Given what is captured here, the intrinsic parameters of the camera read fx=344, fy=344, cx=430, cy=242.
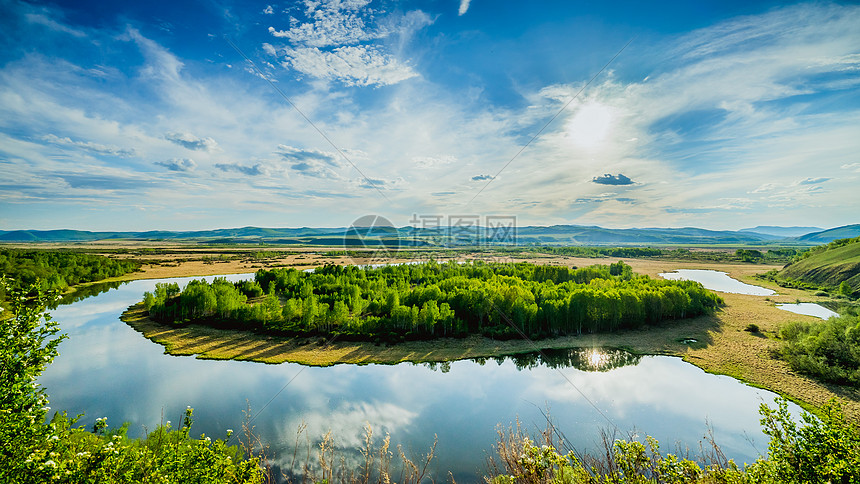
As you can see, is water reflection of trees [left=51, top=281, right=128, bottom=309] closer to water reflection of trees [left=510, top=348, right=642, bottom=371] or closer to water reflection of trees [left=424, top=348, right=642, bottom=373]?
water reflection of trees [left=424, top=348, right=642, bottom=373]

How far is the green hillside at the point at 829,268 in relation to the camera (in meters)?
62.2

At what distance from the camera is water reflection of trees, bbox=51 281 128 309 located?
50.7m

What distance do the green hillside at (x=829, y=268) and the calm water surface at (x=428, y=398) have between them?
200 ft

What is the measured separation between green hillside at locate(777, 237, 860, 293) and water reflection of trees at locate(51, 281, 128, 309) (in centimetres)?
12112

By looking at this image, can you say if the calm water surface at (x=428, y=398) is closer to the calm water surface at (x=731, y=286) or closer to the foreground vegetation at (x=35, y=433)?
the foreground vegetation at (x=35, y=433)

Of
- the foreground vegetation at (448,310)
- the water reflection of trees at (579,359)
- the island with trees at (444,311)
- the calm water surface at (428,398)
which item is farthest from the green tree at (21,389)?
the water reflection of trees at (579,359)

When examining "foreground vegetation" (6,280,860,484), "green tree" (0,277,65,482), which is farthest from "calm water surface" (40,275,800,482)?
"green tree" (0,277,65,482)

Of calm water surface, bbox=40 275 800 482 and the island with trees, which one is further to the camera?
the island with trees

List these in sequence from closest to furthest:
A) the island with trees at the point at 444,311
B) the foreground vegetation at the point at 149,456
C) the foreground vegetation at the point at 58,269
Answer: the foreground vegetation at the point at 149,456 < the island with trees at the point at 444,311 < the foreground vegetation at the point at 58,269

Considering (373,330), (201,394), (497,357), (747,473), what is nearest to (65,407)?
(201,394)

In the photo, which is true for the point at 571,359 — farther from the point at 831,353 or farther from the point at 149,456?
the point at 149,456

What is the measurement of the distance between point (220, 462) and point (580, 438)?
57.3 ft

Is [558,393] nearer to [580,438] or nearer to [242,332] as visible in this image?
[580,438]

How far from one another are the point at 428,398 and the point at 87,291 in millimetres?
66101
